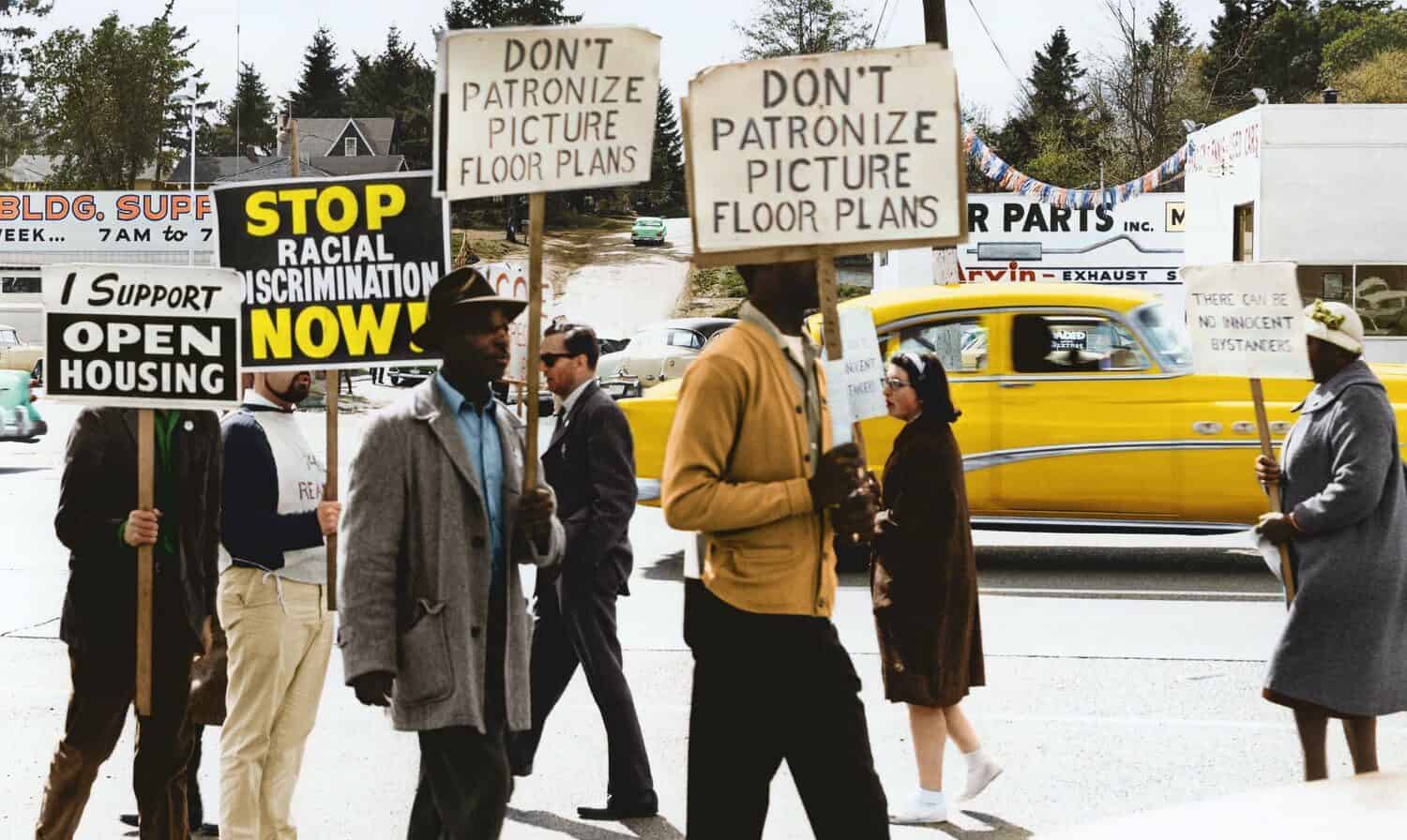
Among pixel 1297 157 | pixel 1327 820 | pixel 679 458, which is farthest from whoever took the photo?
pixel 1297 157

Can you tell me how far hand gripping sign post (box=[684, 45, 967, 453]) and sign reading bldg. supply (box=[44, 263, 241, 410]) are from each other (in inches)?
67.1

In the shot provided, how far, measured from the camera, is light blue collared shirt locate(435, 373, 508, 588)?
14.5ft

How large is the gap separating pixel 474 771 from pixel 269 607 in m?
1.42

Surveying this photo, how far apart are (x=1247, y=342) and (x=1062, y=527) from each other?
17.3 ft

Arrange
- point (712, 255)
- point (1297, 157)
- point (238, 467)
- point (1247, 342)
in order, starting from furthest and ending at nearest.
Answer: point (1297, 157)
point (1247, 342)
point (238, 467)
point (712, 255)

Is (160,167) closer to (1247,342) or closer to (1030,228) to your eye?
(1030,228)

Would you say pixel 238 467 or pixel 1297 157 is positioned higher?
pixel 1297 157

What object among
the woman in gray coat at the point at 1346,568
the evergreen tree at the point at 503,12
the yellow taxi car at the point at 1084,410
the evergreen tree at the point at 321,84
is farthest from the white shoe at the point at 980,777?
the evergreen tree at the point at 321,84

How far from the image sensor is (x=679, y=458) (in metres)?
4.25

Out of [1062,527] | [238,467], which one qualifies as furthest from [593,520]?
[1062,527]

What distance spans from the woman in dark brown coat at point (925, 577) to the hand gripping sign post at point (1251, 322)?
1105 millimetres

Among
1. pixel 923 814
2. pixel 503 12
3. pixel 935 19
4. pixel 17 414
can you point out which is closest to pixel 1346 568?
pixel 923 814

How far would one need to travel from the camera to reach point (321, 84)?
443 ft

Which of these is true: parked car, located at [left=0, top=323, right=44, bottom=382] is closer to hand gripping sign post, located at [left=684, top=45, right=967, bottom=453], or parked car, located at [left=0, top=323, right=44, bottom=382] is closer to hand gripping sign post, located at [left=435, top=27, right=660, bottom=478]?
hand gripping sign post, located at [left=435, top=27, right=660, bottom=478]
